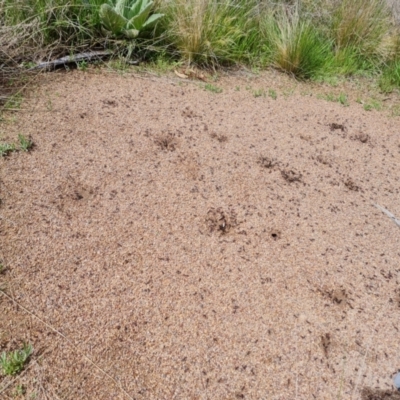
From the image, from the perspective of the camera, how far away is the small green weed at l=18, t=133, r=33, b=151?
2307 mm

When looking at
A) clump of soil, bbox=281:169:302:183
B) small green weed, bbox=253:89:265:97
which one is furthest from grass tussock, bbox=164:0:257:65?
clump of soil, bbox=281:169:302:183

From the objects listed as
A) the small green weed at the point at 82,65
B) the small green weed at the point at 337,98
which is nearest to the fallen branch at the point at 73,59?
the small green weed at the point at 82,65

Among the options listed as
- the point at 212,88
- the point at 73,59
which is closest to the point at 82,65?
the point at 73,59

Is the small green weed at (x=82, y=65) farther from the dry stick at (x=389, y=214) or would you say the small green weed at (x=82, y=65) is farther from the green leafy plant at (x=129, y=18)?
the dry stick at (x=389, y=214)

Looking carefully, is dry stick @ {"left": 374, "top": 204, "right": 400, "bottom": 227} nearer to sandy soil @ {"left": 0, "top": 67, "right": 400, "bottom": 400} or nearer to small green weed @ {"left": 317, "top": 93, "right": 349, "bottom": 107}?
sandy soil @ {"left": 0, "top": 67, "right": 400, "bottom": 400}

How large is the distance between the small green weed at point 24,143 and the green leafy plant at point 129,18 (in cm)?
140

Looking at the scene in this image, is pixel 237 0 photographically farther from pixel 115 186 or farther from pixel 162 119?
pixel 115 186

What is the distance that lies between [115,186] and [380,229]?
1.43 meters

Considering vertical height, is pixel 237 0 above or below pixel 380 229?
above

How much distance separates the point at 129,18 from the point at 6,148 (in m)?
1.76

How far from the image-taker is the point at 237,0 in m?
4.08

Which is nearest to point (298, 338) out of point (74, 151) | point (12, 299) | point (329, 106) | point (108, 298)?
point (108, 298)

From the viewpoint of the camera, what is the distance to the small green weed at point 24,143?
231cm

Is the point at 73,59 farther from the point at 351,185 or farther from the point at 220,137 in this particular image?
the point at 351,185
